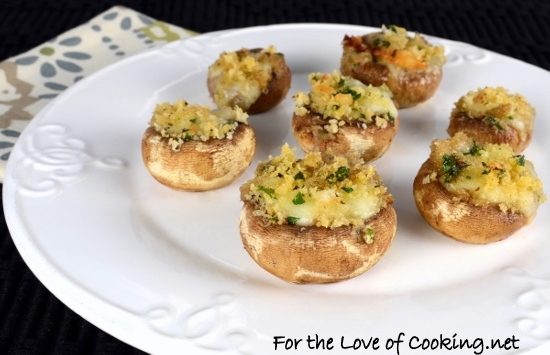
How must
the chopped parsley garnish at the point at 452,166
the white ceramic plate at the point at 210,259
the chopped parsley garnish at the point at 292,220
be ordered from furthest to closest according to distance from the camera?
the chopped parsley garnish at the point at 452,166, the chopped parsley garnish at the point at 292,220, the white ceramic plate at the point at 210,259

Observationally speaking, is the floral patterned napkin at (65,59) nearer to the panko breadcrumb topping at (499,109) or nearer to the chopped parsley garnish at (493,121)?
the panko breadcrumb topping at (499,109)

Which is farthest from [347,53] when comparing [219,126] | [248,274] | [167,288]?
[167,288]

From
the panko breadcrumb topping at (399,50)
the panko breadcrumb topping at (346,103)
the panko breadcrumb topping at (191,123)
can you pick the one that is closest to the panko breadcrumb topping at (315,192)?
the panko breadcrumb topping at (191,123)

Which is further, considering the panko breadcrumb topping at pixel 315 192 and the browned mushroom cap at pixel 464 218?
the browned mushroom cap at pixel 464 218

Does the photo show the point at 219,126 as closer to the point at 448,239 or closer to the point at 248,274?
the point at 248,274

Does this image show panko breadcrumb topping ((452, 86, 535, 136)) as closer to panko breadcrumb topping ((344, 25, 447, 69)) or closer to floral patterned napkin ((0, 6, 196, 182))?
panko breadcrumb topping ((344, 25, 447, 69))

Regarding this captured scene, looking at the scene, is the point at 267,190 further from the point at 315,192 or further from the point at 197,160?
the point at 197,160

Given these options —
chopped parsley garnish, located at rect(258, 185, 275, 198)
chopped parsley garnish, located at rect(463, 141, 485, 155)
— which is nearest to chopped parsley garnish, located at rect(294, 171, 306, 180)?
chopped parsley garnish, located at rect(258, 185, 275, 198)
